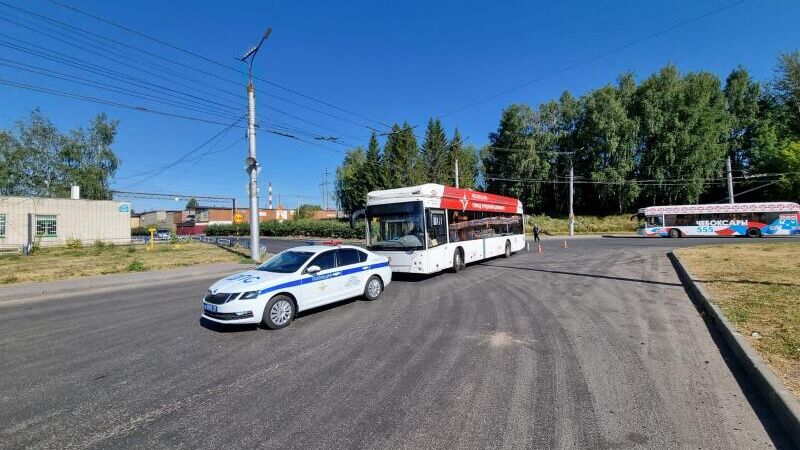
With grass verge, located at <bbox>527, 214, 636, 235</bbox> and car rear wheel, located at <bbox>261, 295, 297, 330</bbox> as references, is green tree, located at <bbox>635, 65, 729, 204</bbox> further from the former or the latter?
car rear wheel, located at <bbox>261, 295, 297, 330</bbox>

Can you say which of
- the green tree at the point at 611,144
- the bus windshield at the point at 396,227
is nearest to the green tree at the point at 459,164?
the green tree at the point at 611,144

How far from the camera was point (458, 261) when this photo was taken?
557 inches

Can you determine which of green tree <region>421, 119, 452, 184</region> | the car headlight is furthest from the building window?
green tree <region>421, 119, 452, 184</region>

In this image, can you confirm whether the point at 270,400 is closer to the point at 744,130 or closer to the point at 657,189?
the point at 657,189

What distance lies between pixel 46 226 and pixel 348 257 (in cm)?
3764

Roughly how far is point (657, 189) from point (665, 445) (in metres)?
55.5

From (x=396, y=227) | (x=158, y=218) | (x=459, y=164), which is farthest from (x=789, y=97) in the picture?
(x=158, y=218)

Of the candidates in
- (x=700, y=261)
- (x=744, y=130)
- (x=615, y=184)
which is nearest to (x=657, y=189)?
(x=615, y=184)

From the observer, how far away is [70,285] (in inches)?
510

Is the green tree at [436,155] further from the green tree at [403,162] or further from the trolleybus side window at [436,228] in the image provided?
the trolleybus side window at [436,228]

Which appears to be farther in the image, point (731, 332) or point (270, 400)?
point (731, 332)

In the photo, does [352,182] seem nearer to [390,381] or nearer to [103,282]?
[103,282]

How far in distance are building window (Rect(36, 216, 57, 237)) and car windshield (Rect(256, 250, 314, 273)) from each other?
36383 mm

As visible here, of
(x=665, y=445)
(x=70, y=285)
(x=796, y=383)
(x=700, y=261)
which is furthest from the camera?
(x=700, y=261)
